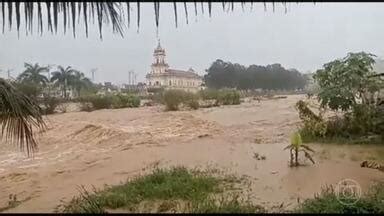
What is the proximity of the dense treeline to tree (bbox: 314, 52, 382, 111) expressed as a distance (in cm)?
3622

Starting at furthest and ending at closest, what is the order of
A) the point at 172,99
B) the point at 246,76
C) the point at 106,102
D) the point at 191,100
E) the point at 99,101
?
1. the point at 246,76
2. the point at 106,102
3. the point at 99,101
4. the point at 191,100
5. the point at 172,99

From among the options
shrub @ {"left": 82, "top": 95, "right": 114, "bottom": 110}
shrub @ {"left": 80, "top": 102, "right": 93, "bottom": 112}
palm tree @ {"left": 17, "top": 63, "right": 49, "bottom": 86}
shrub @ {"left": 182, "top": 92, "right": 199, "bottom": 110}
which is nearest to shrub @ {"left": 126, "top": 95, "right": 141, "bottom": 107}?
shrub @ {"left": 82, "top": 95, "right": 114, "bottom": 110}

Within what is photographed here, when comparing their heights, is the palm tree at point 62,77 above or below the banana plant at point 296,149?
above

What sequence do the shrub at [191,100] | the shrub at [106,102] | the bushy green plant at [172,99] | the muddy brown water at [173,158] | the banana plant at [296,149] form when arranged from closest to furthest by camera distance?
the muddy brown water at [173,158] < the banana plant at [296,149] < the bushy green plant at [172,99] < the shrub at [191,100] < the shrub at [106,102]

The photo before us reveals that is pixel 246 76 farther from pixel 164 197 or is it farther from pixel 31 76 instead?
pixel 164 197

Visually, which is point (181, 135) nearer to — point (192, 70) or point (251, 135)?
point (251, 135)

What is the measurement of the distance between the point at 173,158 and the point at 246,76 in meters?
38.5

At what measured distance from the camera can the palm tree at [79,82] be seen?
43431mm

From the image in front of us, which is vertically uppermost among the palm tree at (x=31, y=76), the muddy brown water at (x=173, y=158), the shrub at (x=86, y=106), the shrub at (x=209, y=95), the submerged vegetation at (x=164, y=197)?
the palm tree at (x=31, y=76)

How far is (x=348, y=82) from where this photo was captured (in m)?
11.3

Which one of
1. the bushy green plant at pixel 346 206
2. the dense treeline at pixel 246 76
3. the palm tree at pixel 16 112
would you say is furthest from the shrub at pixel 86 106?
the palm tree at pixel 16 112

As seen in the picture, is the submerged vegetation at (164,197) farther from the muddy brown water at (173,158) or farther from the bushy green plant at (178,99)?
the bushy green plant at (178,99)

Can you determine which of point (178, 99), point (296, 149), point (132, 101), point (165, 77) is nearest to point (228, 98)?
point (178, 99)

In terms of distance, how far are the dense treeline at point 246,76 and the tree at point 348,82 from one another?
119ft
